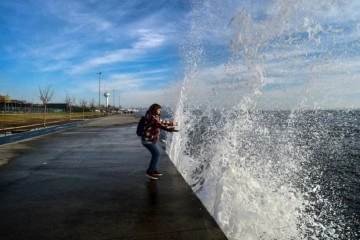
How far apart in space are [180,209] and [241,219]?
1.21 metres

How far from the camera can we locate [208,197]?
7332 millimetres

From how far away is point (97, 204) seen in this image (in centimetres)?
544

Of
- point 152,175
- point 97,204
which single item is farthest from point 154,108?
point 97,204

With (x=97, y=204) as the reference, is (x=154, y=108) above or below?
above

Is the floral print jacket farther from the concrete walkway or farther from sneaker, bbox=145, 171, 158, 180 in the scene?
the concrete walkway

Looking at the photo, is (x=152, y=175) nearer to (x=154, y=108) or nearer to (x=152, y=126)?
(x=152, y=126)

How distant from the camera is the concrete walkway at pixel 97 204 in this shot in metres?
4.27

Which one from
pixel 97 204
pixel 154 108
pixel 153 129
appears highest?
pixel 154 108

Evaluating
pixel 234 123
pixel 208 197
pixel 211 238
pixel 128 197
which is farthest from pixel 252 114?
pixel 211 238

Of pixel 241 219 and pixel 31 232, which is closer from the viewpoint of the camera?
pixel 31 232

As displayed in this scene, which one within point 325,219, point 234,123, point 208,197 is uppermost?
point 234,123

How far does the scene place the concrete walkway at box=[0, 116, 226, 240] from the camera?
4.27 m

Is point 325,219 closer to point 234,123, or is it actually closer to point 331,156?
point 234,123

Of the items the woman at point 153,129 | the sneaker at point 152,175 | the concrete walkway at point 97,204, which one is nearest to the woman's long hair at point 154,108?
the woman at point 153,129
